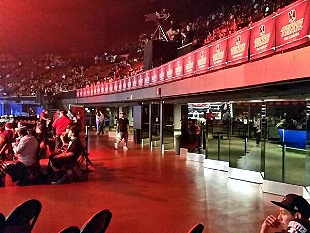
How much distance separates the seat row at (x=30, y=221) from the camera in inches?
128

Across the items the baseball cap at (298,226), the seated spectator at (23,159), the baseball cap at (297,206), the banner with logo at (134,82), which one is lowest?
the seated spectator at (23,159)

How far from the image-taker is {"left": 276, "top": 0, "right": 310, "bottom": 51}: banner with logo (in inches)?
275

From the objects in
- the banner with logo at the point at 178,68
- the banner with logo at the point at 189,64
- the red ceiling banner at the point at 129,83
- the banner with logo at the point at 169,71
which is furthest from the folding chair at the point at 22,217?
the red ceiling banner at the point at 129,83

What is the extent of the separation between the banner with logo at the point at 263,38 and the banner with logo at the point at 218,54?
5.57 feet

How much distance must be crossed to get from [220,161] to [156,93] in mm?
6318

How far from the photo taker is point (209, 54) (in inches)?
479

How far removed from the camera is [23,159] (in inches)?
388

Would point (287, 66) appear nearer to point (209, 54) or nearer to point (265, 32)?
point (265, 32)

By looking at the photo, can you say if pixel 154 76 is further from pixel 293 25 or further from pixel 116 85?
pixel 293 25

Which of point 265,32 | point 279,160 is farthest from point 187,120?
point 265,32

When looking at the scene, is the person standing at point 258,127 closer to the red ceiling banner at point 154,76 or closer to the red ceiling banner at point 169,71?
the red ceiling banner at point 169,71

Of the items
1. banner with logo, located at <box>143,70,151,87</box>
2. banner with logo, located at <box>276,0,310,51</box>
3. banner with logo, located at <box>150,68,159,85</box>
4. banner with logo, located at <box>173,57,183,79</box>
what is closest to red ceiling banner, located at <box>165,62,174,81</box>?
banner with logo, located at <box>173,57,183,79</box>

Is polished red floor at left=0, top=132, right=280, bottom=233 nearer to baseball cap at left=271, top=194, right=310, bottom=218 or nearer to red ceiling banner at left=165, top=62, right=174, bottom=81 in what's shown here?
baseball cap at left=271, top=194, right=310, bottom=218

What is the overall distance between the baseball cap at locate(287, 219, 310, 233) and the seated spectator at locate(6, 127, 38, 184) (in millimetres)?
7959
